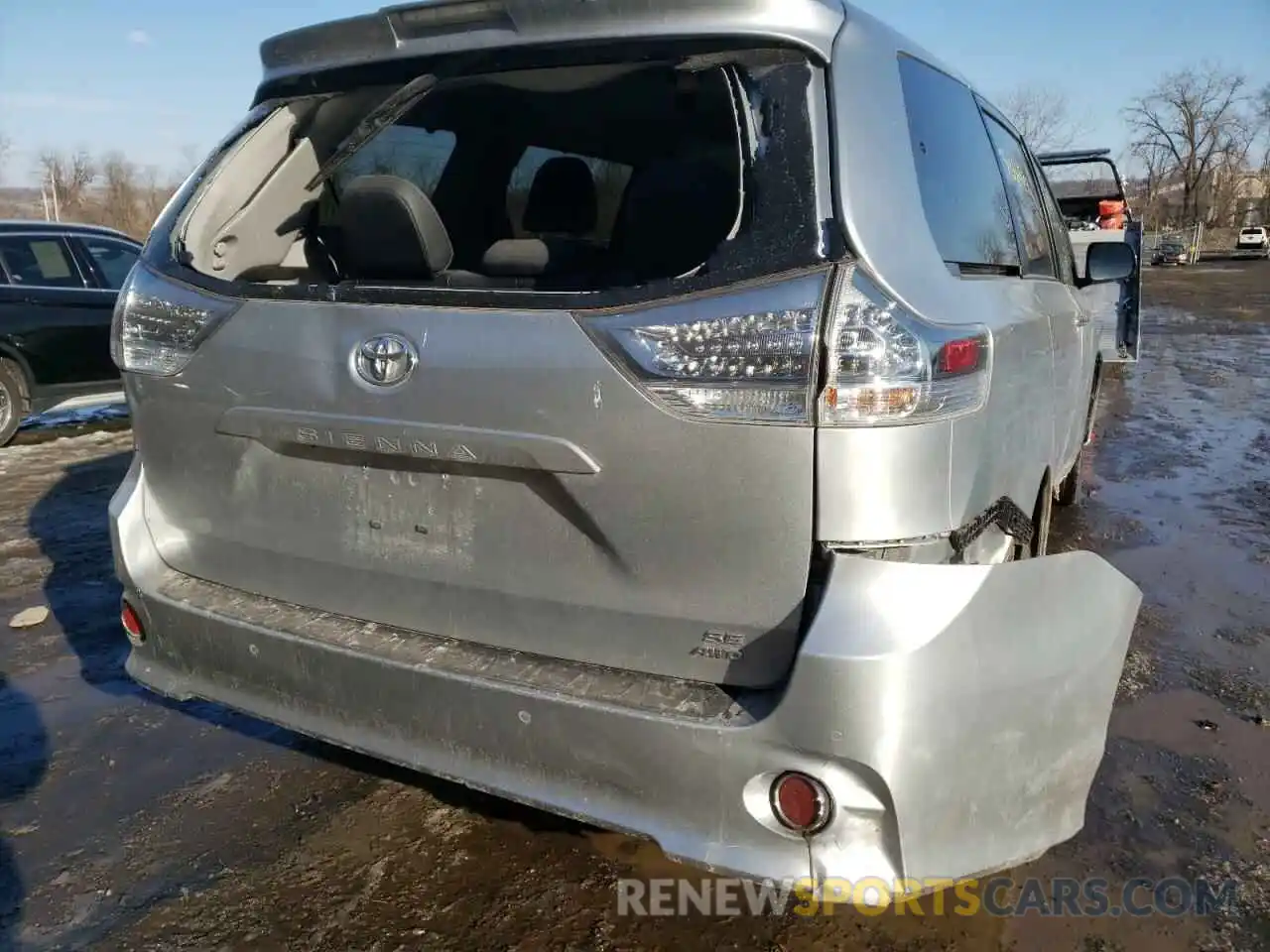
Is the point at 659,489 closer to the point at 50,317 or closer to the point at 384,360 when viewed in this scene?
the point at 384,360

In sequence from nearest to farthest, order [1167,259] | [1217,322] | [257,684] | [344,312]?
[344,312], [257,684], [1217,322], [1167,259]

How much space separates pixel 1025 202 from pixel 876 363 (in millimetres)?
2314

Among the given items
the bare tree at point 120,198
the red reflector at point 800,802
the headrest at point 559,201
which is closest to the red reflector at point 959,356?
the red reflector at point 800,802

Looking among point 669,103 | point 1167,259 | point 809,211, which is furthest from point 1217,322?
point 1167,259

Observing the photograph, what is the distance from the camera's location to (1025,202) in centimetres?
362

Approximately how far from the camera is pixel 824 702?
1675mm

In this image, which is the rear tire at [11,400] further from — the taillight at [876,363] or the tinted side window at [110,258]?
the taillight at [876,363]

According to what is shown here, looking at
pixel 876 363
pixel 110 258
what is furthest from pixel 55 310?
pixel 876 363

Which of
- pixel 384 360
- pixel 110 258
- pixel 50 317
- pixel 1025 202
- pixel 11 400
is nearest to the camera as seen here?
pixel 384 360

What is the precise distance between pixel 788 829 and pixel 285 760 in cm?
194

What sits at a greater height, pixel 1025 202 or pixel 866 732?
pixel 1025 202

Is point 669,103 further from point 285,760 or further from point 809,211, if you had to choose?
point 285,760

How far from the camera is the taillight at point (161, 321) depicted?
230 cm

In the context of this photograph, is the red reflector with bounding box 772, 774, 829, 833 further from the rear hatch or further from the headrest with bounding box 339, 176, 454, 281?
the headrest with bounding box 339, 176, 454, 281
